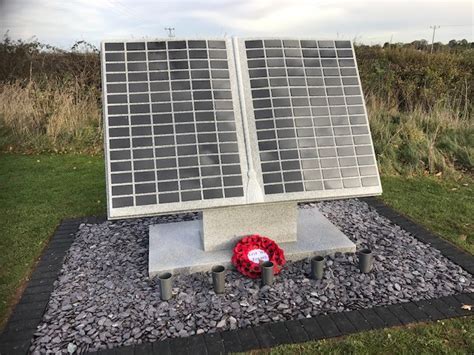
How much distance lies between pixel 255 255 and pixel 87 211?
152 inches

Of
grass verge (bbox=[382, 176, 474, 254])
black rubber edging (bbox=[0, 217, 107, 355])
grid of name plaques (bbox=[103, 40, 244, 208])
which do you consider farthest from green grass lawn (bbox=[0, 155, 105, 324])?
grass verge (bbox=[382, 176, 474, 254])

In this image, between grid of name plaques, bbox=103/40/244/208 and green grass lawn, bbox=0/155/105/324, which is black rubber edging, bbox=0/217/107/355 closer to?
green grass lawn, bbox=0/155/105/324

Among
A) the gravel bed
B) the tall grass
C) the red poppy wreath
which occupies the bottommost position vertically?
the gravel bed

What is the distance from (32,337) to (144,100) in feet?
9.01

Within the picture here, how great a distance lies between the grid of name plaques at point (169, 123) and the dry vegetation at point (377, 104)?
5.85 metres

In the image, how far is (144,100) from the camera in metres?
4.87

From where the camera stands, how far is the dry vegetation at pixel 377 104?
10.2 meters

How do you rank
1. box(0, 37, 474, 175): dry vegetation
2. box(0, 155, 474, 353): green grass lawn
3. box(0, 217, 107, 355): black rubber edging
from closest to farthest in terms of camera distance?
box(0, 155, 474, 353): green grass lawn, box(0, 217, 107, 355): black rubber edging, box(0, 37, 474, 175): dry vegetation

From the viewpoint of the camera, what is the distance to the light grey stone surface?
5.29 metres

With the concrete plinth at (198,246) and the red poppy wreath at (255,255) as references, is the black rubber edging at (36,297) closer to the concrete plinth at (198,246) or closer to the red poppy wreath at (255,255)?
the concrete plinth at (198,246)

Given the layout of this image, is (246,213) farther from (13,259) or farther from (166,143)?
(13,259)

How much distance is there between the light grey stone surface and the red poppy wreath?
0.71ft

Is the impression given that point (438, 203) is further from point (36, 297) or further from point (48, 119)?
point (48, 119)

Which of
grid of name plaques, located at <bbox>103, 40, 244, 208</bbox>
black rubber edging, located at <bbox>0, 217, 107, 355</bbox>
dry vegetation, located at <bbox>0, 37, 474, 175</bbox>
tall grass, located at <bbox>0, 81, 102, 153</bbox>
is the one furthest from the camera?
tall grass, located at <bbox>0, 81, 102, 153</bbox>
